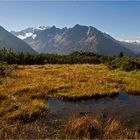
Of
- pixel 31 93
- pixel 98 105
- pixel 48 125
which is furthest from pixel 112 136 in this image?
pixel 31 93

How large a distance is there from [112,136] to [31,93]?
615 inches

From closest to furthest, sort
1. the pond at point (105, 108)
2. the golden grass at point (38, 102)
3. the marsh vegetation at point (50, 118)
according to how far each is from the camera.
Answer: the marsh vegetation at point (50, 118) → the golden grass at point (38, 102) → the pond at point (105, 108)

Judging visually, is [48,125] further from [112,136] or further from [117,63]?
[117,63]

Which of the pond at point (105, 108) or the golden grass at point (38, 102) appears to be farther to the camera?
the pond at point (105, 108)

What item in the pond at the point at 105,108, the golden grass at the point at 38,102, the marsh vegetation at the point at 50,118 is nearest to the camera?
the marsh vegetation at the point at 50,118

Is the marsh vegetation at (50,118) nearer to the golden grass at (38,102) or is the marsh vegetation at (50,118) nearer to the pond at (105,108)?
the golden grass at (38,102)

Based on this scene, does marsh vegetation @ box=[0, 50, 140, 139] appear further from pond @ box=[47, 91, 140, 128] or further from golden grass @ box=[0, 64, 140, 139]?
pond @ box=[47, 91, 140, 128]

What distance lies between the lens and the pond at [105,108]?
2220 centimetres

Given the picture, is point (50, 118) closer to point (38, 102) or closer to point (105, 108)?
point (38, 102)

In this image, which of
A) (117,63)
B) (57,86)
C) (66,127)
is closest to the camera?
(66,127)

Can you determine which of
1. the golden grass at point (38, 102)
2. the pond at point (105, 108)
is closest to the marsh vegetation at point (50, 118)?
the golden grass at point (38, 102)

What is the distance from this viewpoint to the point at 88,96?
30.1m

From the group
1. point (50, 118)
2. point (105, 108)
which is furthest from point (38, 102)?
point (105, 108)

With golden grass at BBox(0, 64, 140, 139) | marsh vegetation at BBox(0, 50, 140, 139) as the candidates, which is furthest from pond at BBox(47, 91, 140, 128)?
golden grass at BBox(0, 64, 140, 139)
